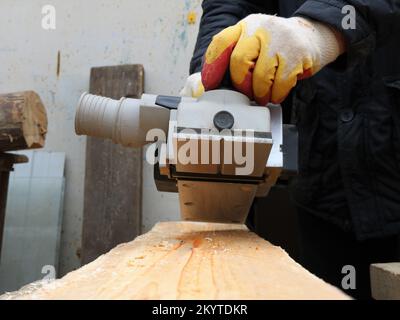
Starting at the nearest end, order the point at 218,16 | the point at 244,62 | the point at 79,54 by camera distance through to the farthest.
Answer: the point at 244,62, the point at 218,16, the point at 79,54

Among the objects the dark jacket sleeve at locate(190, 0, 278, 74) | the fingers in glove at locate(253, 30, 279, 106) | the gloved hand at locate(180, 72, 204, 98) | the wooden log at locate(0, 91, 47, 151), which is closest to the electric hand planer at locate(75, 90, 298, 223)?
the fingers in glove at locate(253, 30, 279, 106)

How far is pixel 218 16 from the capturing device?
4.74 ft

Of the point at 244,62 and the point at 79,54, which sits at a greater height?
the point at 79,54

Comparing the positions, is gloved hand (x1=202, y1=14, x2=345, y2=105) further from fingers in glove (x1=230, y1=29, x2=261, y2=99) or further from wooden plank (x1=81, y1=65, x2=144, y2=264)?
wooden plank (x1=81, y1=65, x2=144, y2=264)

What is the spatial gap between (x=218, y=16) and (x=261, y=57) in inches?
24.4

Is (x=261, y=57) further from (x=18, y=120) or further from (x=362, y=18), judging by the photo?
(x=18, y=120)

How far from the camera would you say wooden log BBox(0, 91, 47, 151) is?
1840mm

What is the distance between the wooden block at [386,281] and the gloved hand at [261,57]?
1.26ft

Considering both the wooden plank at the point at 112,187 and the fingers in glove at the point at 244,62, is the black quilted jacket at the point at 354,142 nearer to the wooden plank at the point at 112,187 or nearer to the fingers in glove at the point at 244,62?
the fingers in glove at the point at 244,62

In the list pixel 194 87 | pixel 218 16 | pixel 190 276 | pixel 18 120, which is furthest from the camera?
pixel 18 120

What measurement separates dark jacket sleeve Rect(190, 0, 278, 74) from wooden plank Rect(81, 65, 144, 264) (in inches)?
40.6

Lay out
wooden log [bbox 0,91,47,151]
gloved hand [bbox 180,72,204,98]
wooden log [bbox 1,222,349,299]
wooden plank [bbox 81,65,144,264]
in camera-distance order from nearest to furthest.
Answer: wooden log [bbox 1,222,349,299], gloved hand [bbox 180,72,204,98], wooden log [bbox 0,91,47,151], wooden plank [bbox 81,65,144,264]

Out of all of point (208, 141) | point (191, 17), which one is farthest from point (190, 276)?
point (191, 17)

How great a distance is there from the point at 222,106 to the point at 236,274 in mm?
361
